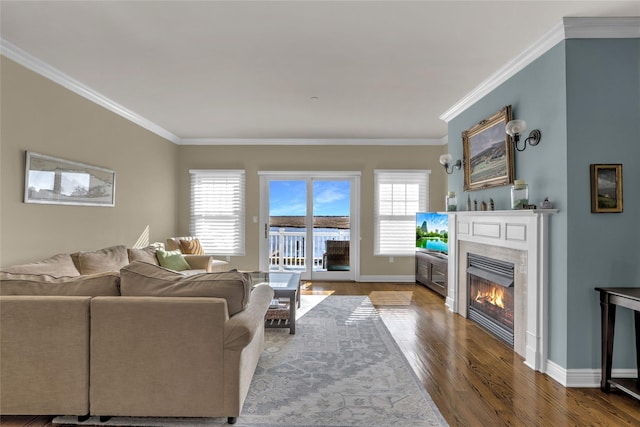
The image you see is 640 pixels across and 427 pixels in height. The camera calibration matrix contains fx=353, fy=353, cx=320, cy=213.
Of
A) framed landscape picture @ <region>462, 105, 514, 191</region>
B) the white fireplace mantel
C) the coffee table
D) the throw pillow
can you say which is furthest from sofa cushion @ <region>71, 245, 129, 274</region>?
framed landscape picture @ <region>462, 105, 514, 191</region>

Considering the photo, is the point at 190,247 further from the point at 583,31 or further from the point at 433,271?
the point at 583,31

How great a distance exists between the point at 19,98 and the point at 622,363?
5.53 meters

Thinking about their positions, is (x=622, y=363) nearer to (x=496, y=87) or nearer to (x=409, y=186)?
(x=496, y=87)

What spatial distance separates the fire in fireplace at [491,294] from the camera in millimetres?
3467

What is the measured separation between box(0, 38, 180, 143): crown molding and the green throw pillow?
2010 mm

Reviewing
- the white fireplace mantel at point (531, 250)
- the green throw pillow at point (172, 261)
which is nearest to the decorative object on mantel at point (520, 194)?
the white fireplace mantel at point (531, 250)

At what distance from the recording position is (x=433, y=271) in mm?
5746

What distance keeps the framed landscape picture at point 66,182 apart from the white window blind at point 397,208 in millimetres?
4446

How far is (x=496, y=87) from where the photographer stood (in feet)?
12.2

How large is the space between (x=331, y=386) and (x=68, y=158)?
12.0 ft

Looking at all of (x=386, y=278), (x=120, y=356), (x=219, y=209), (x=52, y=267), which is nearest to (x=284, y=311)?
(x=120, y=356)

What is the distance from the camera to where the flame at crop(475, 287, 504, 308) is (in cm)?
366

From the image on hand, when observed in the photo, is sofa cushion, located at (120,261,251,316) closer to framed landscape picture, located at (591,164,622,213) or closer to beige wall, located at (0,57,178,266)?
beige wall, located at (0,57,178,266)

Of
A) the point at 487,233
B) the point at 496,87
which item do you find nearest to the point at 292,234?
the point at 487,233
